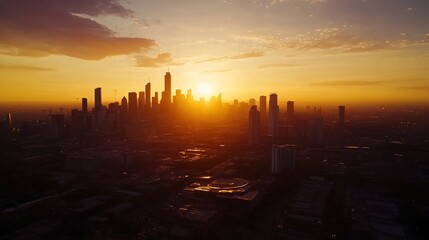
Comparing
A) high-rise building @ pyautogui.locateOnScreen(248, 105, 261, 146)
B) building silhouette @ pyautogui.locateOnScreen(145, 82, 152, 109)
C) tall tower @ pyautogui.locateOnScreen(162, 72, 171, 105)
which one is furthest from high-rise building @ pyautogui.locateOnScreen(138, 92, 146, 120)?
high-rise building @ pyautogui.locateOnScreen(248, 105, 261, 146)

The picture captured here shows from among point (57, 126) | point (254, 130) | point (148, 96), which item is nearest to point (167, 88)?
point (148, 96)

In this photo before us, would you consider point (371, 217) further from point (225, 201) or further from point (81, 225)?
point (81, 225)

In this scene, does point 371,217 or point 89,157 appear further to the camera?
point 89,157

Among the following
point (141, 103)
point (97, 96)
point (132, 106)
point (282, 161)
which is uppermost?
point (97, 96)

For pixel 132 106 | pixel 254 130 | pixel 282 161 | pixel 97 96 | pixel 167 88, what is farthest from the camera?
pixel 167 88

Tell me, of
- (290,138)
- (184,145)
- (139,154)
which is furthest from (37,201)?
(290,138)

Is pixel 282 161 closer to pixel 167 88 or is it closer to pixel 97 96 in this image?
pixel 97 96

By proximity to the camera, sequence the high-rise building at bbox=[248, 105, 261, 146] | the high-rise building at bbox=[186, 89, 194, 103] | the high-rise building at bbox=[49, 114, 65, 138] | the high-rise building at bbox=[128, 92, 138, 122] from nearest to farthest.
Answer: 1. the high-rise building at bbox=[248, 105, 261, 146]
2. the high-rise building at bbox=[49, 114, 65, 138]
3. the high-rise building at bbox=[128, 92, 138, 122]
4. the high-rise building at bbox=[186, 89, 194, 103]

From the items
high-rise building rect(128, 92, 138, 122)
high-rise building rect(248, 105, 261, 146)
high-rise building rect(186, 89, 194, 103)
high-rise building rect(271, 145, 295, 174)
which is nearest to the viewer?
high-rise building rect(271, 145, 295, 174)

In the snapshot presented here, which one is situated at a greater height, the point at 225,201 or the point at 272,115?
the point at 272,115

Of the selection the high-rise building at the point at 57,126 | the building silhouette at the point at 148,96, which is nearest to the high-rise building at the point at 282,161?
the high-rise building at the point at 57,126

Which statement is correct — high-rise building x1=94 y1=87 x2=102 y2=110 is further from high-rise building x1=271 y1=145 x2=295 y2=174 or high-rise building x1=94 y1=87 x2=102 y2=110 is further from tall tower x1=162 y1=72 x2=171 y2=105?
high-rise building x1=271 y1=145 x2=295 y2=174
